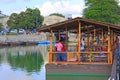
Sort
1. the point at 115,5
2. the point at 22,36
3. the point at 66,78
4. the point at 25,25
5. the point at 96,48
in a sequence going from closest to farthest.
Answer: the point at 66,78
the point at 96,48
the point at 115,5
the point at 22,36
the point at 25,25

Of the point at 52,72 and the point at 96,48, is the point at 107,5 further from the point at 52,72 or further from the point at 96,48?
the point at 52,72

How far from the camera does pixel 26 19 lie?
112m

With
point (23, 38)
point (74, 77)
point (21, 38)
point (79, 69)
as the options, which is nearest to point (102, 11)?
point (21, 38)

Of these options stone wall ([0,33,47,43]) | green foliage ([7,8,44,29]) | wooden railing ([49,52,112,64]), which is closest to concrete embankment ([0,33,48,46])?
stone wall ([0,33,47,43])

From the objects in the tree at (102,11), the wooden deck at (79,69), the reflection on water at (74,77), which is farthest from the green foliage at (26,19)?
the reflection on water at (74,77)

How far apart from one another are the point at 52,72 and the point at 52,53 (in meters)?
1.42

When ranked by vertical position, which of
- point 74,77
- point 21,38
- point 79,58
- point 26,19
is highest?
point 26,19

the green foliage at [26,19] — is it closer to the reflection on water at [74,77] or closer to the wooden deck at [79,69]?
the wooden deck at [79,69]

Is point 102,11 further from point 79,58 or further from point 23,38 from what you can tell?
point 79,58

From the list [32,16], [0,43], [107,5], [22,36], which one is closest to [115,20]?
[107,5]

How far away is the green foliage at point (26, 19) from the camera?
370 ft

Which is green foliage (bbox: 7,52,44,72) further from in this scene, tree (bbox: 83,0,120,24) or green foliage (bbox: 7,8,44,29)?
green foliage (bbox: 7,8,44,29)

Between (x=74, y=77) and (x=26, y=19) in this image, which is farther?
(x=26, y=19)

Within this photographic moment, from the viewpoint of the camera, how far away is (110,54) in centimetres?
2666
